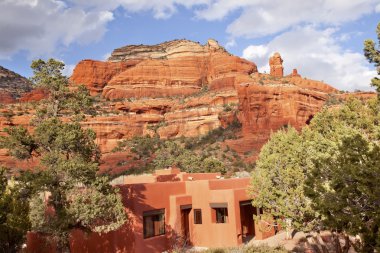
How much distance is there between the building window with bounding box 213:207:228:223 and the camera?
78.4 ft

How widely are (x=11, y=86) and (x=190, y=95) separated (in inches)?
1974

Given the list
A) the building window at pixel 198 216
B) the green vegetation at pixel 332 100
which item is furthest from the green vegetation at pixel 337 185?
the green vegetation at pixel 332 100

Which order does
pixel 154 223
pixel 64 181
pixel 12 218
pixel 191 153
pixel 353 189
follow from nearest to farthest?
pixel 353 189, pixel 12 218, pixel 64 181, pixel 154 223, pixel 191 153

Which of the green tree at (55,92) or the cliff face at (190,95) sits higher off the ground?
the cliff face at (190,95)

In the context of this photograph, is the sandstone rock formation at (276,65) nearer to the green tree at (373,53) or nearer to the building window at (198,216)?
the building window at (198,216)

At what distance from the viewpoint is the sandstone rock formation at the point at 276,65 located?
9144 cm

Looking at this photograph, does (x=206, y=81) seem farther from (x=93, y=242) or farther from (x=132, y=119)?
(x=93, y=242)

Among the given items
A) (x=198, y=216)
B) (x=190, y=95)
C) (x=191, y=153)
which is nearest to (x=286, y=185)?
(x=198, y=216)

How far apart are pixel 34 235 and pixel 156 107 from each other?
2616 inches

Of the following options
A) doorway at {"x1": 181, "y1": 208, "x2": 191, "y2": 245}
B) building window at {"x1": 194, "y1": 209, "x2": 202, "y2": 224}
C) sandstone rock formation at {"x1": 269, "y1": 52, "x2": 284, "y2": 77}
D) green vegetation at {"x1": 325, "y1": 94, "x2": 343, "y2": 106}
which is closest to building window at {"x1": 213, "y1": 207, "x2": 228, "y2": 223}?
building window at {"x1": 194, "y1": 209, "x2": 202, "y2": 224}

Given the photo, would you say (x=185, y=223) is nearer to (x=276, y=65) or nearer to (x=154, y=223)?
(x=154, y=223)

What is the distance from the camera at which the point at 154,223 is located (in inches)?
865

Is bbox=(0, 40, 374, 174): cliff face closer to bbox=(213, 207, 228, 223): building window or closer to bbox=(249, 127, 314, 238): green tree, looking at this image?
bbox=(213, 207, 228, 223): building window

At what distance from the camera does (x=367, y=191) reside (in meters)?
8.96
